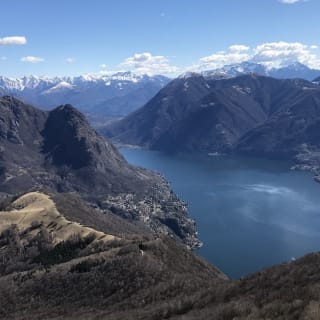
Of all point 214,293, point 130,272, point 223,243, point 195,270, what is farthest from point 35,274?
point 223,243

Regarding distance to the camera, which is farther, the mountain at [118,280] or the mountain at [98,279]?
the mountain at [98,279]

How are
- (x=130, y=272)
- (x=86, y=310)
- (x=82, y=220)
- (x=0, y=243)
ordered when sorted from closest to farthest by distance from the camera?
(x=86, y=310), (x=130, y=272), (x=0, y=243), (x=82, y=220)

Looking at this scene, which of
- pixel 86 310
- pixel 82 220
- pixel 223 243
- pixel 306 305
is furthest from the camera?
pixel 223 243

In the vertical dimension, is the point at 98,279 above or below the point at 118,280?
below

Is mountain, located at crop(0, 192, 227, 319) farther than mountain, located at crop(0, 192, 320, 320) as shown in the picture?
Yes

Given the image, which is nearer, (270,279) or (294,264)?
(270,279)

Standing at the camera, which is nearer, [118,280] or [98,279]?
[118,280]

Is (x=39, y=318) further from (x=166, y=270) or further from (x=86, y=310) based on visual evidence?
(x=166, y=270)

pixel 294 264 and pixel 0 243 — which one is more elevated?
pixel 294 264
